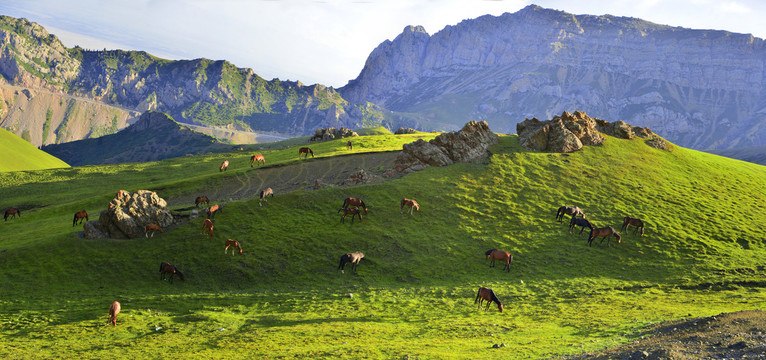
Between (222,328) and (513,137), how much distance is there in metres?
66.1

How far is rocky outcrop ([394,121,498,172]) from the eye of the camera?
66312mm

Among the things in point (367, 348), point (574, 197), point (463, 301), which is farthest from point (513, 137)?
point (367, 348)

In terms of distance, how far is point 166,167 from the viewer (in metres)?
97.8

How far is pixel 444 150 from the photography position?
227 ft

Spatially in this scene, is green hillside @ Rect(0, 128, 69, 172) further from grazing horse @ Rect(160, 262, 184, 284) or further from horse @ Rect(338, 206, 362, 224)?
horse @ Rect(338, 206, 362, 224)

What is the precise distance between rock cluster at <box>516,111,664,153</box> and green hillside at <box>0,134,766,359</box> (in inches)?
193

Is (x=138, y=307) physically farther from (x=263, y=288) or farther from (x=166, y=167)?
(x=166, y=167)

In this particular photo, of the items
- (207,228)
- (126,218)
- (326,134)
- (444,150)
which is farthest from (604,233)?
(326,134)

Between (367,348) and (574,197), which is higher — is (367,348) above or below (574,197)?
below

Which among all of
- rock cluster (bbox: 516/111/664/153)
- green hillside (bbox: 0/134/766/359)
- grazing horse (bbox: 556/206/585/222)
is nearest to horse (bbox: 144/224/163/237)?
green hillside (bbox: 0/134/766/359)

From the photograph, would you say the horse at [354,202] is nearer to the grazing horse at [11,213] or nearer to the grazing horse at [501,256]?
the grazing horse at [501,256]

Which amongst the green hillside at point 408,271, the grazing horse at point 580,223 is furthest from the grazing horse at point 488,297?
the grazing horse at point 580,223

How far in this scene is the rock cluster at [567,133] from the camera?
7344 centimetres

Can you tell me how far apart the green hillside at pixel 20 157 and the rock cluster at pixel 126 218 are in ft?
435
